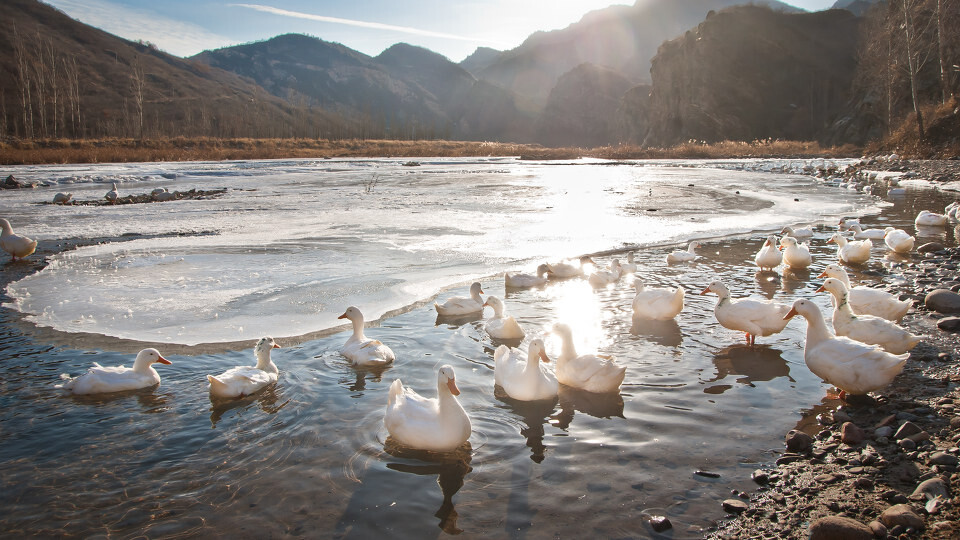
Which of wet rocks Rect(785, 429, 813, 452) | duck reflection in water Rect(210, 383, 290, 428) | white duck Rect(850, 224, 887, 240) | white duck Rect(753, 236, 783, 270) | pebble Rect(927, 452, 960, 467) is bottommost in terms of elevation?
duck reflection in water Rect(210, 383, 290, 428)

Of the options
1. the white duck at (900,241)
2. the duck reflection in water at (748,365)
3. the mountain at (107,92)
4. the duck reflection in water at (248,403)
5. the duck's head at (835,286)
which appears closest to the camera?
the duck reflection in water at (248,403)

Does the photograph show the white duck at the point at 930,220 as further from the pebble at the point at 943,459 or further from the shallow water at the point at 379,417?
the pebble at the point at 943,459

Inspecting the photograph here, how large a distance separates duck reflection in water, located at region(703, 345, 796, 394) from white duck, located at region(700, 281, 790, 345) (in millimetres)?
203

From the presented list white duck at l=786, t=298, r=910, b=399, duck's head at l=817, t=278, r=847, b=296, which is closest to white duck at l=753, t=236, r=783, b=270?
duck's head at l=817, t=278, r=847, b=296

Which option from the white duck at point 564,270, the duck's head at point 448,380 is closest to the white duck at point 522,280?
the white duck at point 564,270

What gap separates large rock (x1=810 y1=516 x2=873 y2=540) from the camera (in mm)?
3158

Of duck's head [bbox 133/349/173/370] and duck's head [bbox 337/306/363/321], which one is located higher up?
duck's head [bbox 337/306/363/321]

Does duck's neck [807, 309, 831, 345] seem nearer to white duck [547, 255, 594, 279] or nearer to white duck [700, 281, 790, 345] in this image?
white duck [700, 281, 790, 345]

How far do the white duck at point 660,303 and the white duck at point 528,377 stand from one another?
2.34m

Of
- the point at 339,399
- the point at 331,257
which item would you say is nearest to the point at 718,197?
the point at 331,257

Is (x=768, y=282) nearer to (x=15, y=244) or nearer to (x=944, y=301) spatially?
(x=944, y=301)

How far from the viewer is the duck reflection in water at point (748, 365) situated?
5.77 meters

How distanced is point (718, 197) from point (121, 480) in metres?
22.5

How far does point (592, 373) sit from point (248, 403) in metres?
3.41
